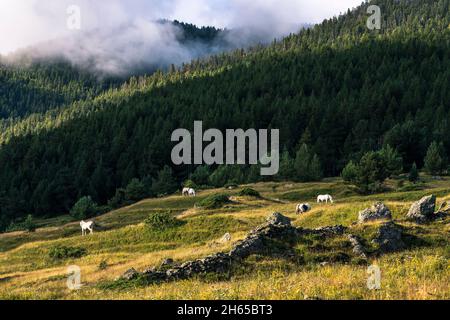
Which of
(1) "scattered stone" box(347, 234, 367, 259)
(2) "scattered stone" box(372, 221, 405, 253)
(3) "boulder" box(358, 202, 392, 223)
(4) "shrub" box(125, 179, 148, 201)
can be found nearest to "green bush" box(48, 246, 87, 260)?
(3) "boulder" box(358, 202, 392, 223)

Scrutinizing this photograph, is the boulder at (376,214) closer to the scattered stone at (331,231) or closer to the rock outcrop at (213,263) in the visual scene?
the scattered stone at (331,231)

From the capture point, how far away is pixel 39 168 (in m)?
168

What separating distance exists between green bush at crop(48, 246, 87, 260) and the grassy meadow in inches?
25.0

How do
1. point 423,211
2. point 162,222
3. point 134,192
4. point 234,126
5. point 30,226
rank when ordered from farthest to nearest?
point 234,126
point 134,192
point 30,226
point 162,222
point 423,211

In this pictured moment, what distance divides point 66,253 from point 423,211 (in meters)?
34.3

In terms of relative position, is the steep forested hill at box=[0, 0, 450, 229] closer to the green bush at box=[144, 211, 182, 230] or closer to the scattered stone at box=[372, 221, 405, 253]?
the green bush at box=[144, 211, 182, 230]

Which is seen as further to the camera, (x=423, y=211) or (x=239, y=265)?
(x=423, y=211)

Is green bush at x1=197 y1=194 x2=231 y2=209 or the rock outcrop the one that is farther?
green bush at x1=197 y1=194 x2=231 y2=209

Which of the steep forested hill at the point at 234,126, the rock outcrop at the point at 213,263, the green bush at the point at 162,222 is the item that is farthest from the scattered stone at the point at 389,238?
the steep forested hill at the point at 234,126

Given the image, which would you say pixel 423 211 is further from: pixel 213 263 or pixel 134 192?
pixel 134 192

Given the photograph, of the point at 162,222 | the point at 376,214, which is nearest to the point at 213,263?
the point at 376,214

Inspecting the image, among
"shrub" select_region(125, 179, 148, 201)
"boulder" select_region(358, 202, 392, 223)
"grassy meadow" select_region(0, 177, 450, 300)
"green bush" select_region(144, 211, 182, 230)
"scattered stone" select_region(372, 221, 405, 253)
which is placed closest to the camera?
"grassy meadow" select_region(0, 177, 450, 300)

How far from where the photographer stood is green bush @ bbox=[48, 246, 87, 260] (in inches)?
1828

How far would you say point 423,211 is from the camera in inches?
1292
